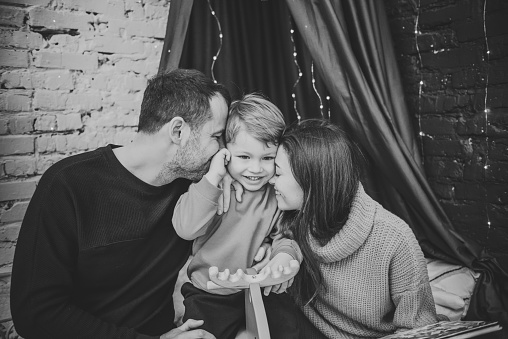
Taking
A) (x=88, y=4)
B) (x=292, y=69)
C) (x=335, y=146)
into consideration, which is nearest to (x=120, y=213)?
(x=335, y=146)

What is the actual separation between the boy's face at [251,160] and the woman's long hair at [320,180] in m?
0.07

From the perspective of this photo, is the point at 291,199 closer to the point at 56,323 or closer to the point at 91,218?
the point at 91,218

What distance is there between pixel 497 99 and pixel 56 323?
168 centimetres

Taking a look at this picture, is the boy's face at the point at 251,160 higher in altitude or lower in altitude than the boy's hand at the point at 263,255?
higher

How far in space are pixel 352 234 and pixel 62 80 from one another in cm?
115

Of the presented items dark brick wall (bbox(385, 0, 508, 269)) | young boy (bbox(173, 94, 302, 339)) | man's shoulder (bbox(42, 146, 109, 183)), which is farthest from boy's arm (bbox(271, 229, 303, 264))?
dark brick wall (bbox(385, 0, 508, 269))

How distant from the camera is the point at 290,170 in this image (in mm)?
1385

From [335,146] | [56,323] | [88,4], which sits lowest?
[56,323]

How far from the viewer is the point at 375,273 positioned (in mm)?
1358

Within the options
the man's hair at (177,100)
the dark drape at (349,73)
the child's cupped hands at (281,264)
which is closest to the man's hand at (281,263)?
the child's cupped hands at (281,264)

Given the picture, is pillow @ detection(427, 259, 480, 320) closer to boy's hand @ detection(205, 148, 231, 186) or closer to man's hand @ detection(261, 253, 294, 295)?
man's hand @ detection(261, 253, 294, 295)

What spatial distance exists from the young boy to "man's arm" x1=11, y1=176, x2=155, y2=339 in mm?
263

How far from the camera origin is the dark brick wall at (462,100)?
1.85 m

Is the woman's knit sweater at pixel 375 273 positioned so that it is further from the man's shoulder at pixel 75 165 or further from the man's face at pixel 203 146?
the man's shoulder at pixel 75 165
